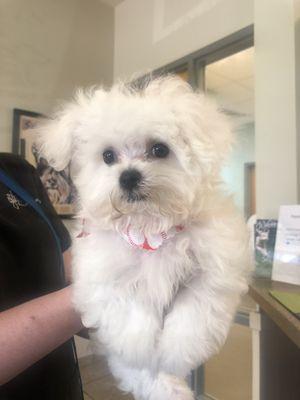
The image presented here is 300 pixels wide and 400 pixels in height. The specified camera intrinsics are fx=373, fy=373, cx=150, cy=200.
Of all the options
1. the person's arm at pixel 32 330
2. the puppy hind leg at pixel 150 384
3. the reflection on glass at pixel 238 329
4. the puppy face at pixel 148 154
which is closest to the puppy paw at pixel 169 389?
the puppy hind leg at pixel 150 384

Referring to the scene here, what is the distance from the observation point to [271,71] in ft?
5.86

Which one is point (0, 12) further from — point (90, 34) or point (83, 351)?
point (83, 351)

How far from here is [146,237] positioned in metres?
0.84

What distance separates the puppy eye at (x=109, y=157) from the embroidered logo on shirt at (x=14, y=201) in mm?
350

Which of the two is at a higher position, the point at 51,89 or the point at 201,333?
the point at 51,89

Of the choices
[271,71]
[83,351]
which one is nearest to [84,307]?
[271,71]

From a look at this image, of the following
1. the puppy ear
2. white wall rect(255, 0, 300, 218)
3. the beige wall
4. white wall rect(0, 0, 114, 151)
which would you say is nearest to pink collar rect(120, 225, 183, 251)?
the puppy ear

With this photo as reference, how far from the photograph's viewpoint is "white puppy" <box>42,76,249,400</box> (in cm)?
79

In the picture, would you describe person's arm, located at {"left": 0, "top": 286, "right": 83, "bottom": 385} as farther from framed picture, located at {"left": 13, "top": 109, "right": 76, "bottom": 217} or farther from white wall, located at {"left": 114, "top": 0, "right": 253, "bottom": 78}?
framed picture, located at {"left": 13, "top": 109, "right": 76, "bottom": 217}

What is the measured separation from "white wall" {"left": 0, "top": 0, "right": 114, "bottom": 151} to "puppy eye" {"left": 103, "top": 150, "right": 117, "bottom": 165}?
2.08 m

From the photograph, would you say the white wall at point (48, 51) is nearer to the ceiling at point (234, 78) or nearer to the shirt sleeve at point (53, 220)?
the ceiling at point (234, 78)

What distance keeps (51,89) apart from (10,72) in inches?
13.3

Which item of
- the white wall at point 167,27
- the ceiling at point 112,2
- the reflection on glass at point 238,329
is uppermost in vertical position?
the ceiling at point 112,2

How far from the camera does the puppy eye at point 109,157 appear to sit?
2.90 feet
